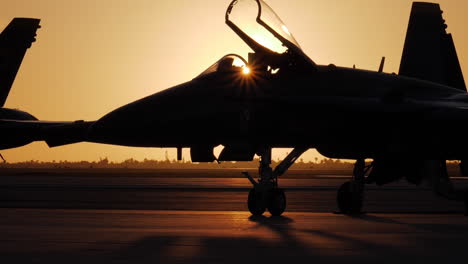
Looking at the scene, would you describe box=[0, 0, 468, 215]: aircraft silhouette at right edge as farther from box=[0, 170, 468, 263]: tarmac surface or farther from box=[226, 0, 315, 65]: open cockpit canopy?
box=[0, 170, 468, 263]: tarmac surface

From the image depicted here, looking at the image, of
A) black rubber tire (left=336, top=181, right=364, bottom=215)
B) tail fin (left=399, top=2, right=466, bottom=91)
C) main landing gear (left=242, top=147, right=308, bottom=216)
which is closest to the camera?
main landing gear (left=242, top=147, right=308, bottom=216)

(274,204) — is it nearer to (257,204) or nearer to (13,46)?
(257,204)

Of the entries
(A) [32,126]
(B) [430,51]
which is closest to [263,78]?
(B) [430,51]

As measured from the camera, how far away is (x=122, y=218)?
54.2ft

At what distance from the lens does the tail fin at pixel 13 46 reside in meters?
44.1

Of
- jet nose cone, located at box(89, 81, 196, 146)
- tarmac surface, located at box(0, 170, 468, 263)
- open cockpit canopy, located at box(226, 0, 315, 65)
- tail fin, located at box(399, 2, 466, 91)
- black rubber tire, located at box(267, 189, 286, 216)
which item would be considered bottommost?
tarmac surface, located at box(0, 170, 468, 263)

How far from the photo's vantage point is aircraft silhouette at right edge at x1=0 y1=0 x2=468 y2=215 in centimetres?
1614

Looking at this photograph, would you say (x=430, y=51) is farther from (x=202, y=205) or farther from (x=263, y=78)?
(x=263, y=78)

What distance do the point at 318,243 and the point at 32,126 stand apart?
33.4 meters

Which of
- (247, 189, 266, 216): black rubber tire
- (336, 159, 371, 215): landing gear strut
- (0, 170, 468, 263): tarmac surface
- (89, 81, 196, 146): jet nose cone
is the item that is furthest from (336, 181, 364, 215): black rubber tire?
(89, 81, 196, 146): jet nose cone

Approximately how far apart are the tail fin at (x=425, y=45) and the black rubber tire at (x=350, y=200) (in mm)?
7152

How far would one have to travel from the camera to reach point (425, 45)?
26.1m

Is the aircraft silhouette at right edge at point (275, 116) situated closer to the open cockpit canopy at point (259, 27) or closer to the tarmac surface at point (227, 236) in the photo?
the open cockpit canopy at point (259, 27)

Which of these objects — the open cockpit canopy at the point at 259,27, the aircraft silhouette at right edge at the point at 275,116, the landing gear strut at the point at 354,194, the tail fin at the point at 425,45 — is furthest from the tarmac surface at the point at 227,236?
the tail fin at the point at 425,45
